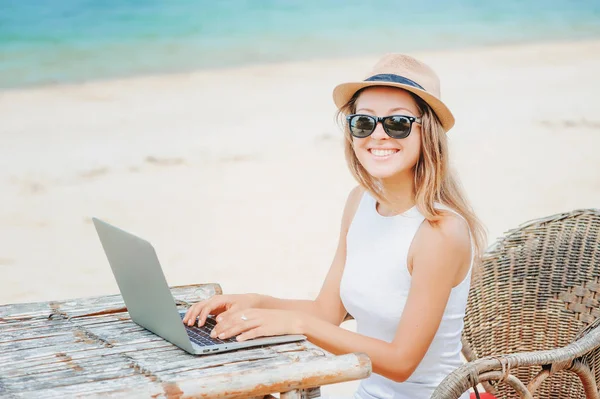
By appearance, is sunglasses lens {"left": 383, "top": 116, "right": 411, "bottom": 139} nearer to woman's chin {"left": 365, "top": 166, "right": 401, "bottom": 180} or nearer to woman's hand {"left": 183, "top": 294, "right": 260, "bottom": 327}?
woman's chin {"left": 365, "top": 166, "right": 401, "bottom": 180}

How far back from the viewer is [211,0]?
1145 centimetres

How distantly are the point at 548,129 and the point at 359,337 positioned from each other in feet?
24.7

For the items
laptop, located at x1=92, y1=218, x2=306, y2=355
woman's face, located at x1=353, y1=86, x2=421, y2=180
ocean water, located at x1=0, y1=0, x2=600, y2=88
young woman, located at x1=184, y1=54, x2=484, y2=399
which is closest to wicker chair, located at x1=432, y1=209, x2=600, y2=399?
young woman, located at x1=184, y1=54, x2=484, y2=399

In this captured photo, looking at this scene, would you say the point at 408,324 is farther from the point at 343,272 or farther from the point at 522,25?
the point at 522,25

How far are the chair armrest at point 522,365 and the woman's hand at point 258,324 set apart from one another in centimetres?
33

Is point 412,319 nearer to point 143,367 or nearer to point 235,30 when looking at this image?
point 143,367

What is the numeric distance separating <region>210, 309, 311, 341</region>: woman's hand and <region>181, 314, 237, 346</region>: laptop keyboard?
1 cm

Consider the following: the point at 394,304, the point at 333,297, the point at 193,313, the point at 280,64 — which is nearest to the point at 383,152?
the point at 394,304

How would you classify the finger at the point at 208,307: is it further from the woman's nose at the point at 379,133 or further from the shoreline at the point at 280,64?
the shoreline at the point at 280,64

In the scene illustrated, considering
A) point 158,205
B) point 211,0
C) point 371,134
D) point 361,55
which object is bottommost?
point 158,205

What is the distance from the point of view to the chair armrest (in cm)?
207

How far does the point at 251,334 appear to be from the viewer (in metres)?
2.04

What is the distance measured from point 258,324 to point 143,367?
11.0 inches

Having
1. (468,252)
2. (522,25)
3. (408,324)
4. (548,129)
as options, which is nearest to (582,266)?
(468,252)
